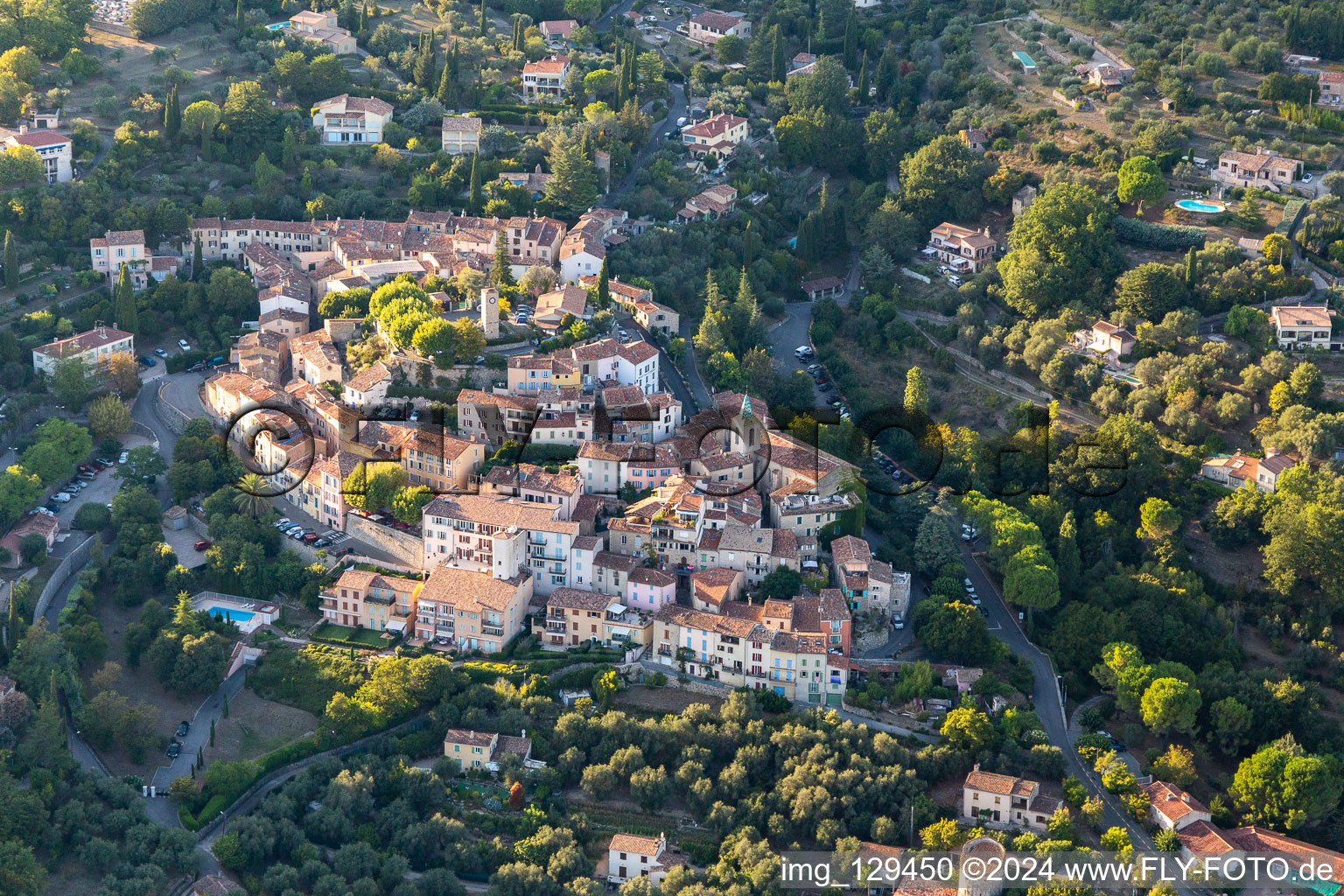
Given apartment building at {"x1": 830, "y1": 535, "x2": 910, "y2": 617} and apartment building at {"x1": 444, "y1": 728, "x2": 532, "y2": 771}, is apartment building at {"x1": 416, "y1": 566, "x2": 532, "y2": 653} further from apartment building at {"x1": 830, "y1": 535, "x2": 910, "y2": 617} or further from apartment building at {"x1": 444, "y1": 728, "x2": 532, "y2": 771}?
apartment building at {"x1": 830, "y1": 535, "x2": 910, "y2": 617}

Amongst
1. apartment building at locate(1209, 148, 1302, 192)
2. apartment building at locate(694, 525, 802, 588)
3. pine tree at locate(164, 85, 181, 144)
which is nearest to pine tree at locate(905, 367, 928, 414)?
apartment building at locate(694, 525, 802, 588)

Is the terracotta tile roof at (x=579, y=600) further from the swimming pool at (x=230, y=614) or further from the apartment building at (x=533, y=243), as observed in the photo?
the apartment building at (x=533, y=243)

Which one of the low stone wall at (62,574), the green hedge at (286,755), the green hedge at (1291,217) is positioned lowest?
the green hedge at (286,755)

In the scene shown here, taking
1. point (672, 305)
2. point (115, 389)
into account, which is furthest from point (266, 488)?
point (672, 305)

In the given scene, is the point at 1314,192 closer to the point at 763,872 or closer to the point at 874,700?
the point at 874,700

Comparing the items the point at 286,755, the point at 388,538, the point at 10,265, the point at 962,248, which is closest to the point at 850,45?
the point at 962,248

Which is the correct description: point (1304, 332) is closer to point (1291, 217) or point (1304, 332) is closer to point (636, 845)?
point (1291, 217)

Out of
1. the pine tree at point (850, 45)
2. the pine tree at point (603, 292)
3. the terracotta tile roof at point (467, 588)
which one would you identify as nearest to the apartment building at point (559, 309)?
the pine tree at point (603, 292)
